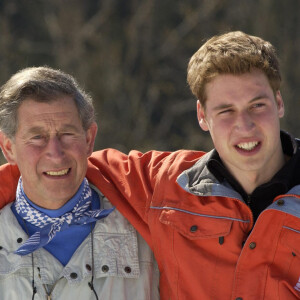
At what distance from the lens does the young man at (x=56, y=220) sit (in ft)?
8.98

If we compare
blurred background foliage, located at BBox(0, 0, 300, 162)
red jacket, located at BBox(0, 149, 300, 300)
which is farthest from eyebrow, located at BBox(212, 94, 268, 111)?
blurred background foliage, located at BBox(0, 0, 300, 162)

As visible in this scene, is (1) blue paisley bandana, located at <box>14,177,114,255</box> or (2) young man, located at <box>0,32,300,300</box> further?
(1) blue paisley bandana, located at <box>14,177,114,255</box>

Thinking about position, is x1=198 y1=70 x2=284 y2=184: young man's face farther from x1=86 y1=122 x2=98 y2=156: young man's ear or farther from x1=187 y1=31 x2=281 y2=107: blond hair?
x1=86 y1=122 x2=98 y2=156: young man's ear

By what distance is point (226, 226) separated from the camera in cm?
265

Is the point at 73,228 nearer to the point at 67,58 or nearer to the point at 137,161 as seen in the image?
the point at 137,161

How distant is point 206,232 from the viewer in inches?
105

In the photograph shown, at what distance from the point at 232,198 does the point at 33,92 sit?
922 mm

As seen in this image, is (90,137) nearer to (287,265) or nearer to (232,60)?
(232,60)

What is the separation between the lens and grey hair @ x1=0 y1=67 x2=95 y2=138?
2820 mm

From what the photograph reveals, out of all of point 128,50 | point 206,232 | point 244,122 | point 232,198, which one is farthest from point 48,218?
point 128,50

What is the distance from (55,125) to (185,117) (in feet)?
16.0

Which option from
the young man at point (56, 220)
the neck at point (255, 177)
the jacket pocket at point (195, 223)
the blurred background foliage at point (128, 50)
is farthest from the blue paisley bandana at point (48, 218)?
the blurred background foliage at point (128, 50)

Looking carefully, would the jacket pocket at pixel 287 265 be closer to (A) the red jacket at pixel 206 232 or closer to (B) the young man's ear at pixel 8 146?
(A) the red jacket at pixel 206 232

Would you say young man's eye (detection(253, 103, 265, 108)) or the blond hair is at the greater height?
the blond hair
